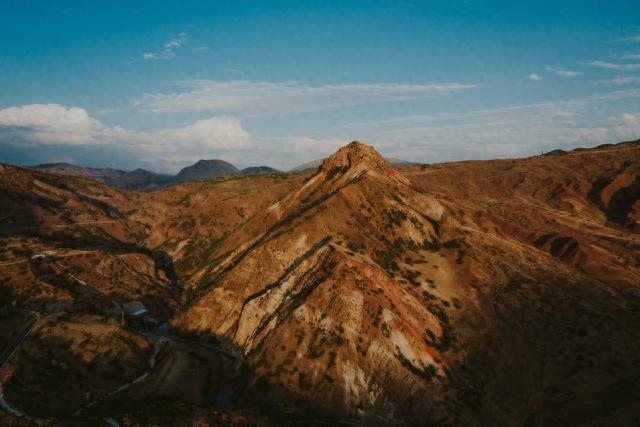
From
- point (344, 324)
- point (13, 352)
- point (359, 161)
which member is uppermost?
point (359, 161)

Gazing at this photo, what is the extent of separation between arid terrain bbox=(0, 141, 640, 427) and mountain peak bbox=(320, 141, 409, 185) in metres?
0.64

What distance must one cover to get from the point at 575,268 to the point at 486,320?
36.1 metres

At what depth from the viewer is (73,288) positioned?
353ft

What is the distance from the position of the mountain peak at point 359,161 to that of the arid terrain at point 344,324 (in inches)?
25.1

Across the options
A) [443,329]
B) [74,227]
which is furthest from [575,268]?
[74,227]

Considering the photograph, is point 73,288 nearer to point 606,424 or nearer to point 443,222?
point 443,222

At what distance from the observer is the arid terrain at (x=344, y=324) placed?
67438 mm

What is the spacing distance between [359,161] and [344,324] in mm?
60351

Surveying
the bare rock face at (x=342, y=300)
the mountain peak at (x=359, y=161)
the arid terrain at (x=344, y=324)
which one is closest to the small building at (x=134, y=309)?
the arid terrain at (x=344, y=324)

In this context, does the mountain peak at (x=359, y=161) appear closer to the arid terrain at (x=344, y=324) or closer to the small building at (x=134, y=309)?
the arid terrain at (x=344, y=324)

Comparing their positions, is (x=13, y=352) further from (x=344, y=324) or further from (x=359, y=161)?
(x=359, y=161)

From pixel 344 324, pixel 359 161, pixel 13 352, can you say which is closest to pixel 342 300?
pixel 344 324

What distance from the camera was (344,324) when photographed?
75.4 metres

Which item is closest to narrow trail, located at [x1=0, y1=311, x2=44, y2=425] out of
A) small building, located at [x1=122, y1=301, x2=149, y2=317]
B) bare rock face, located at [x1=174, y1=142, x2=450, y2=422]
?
small building, located at [x1=122, y1=301, x2=149, y2=317]
